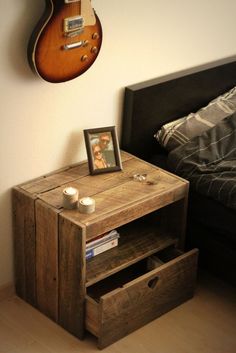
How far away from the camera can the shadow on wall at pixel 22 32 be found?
7.43 ft

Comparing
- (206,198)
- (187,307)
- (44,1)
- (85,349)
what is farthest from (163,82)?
(85,349)

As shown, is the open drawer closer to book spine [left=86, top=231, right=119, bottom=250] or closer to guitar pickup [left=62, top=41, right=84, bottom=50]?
book spine [left=86, top=231, right=119, bottom=250]

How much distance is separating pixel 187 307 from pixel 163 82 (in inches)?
35.4

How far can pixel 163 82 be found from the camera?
111 inches

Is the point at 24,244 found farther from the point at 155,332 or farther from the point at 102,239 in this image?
the point at 155,332

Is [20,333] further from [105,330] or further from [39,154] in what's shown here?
[39,154]

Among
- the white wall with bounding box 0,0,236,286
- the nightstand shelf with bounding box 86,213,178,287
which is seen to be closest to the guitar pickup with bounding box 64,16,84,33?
the white wall with bounding box 0,0,236,286

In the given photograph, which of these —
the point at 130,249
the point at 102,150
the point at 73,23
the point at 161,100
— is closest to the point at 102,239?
the point at 130,249

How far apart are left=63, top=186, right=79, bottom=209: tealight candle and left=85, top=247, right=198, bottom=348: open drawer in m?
0.32

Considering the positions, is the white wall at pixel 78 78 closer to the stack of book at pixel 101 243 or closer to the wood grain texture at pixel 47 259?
the wood grain texture at pixel 47 259

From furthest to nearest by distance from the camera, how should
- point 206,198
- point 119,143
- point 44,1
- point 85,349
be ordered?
point 119,143 → point 206,198 → point 85,349 → point 44,1

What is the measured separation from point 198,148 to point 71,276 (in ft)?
2.50

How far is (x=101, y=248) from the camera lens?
256 cm

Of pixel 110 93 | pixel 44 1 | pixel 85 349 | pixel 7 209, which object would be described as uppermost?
pixel 44 1
